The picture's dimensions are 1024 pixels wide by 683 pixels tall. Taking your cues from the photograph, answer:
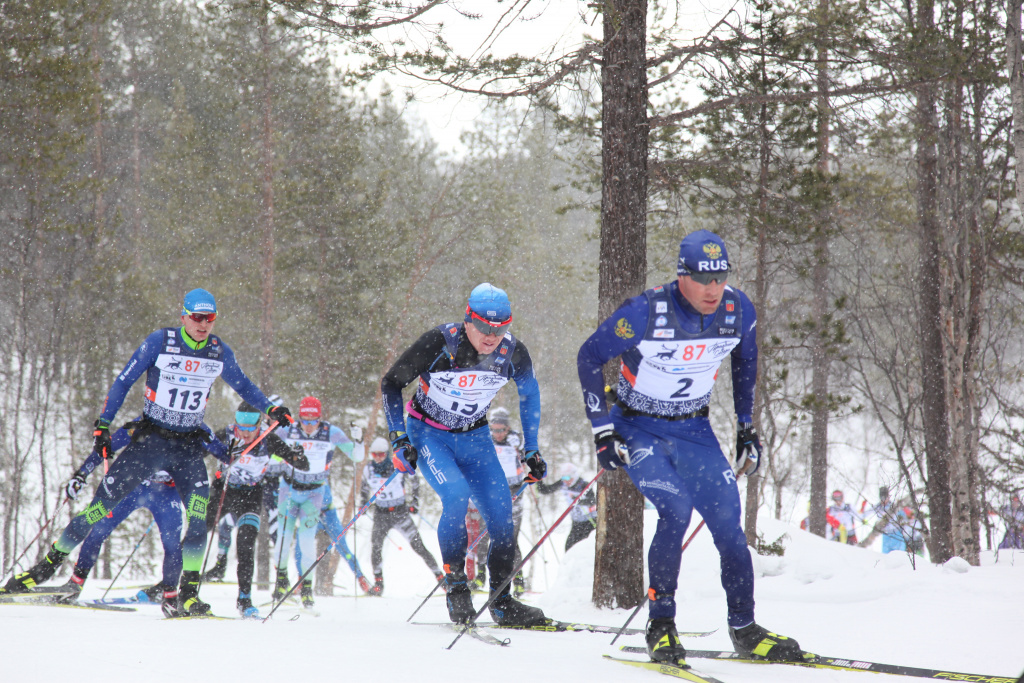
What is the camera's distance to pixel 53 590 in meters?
6.36

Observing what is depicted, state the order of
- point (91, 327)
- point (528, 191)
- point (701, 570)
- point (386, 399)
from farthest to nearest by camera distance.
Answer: point (528, 191) → point (91, 327) → point (701, 570) → point (386, 399)

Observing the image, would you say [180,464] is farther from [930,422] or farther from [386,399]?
[930,422]

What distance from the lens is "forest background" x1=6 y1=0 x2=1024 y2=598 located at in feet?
22.8

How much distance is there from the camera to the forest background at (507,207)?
6.95m

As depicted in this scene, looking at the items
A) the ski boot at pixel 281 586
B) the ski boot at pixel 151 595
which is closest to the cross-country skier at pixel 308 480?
the ski boot at pixel 281 586

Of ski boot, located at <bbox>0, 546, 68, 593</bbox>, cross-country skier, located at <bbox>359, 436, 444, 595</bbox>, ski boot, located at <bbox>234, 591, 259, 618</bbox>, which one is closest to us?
ski boot, located at <bbox>0, 546, 68, 593</bbox>

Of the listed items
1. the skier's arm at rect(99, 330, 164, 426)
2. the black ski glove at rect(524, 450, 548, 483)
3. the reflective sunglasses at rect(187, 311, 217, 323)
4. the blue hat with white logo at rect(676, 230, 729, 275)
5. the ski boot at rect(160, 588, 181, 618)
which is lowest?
the ski boot at rect(160, 588, 181, 618)

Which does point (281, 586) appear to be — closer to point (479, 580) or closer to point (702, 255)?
point (479, 580)

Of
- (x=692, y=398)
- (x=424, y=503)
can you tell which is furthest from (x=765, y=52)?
(x=424, y=503)

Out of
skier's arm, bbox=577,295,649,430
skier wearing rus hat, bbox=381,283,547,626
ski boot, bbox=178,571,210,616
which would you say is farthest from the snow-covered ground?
skier's arm, bbox=577,295,649,430

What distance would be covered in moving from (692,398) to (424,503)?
2387 cm

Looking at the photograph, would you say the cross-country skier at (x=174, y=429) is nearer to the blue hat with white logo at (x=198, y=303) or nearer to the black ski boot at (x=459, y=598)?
the blue hat with white logo at (x=198, y=303)

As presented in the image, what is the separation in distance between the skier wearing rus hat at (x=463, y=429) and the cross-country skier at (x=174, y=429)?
1.88 m

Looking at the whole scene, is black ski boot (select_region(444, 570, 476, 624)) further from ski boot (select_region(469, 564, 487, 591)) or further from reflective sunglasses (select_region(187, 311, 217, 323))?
ski boot (select_region(469, 564, 487, 591))
